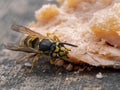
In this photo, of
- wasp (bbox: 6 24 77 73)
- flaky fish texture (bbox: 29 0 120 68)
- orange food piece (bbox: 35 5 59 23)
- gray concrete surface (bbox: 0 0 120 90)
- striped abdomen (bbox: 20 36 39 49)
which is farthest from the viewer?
orange food piece (bbox: 35 5 59 23)

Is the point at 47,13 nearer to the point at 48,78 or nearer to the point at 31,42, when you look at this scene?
the point at 31,42

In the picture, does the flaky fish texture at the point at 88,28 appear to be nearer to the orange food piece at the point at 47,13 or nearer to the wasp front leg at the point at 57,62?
the orange food piece at the point at 47,13

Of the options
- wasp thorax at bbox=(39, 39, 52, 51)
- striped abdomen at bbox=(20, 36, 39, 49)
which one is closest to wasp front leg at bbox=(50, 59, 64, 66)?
wasp thorax at bbox=(39, 39, 52, 51)

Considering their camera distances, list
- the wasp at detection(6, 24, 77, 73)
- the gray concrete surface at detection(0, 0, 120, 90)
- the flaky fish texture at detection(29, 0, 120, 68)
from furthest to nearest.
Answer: the wasp at detection(6, 24, 77, 73)
the flaky fish texture at detection(29, 0, 120, 68)
the gray concrete surface at detection(0, 0, 120, 90)

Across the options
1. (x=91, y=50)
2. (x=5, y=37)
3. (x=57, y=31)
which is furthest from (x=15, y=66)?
(x=5, y=37)

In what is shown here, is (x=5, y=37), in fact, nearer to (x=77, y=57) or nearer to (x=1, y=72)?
(x=1, y=72)

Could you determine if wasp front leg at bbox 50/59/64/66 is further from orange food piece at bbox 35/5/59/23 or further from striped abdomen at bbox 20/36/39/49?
orange food piece at bbox 35/5/59/23
